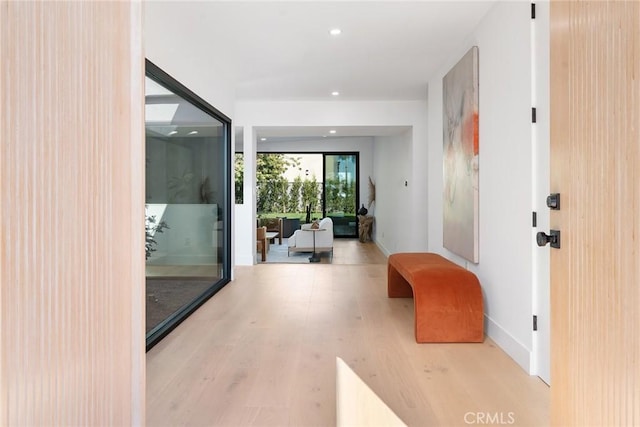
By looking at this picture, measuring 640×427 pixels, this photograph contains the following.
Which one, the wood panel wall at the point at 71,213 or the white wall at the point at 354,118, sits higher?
the white wall at the point at 354,118

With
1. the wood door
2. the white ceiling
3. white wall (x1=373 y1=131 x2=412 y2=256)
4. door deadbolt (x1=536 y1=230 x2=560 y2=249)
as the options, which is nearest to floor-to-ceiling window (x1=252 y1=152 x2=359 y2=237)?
white wall (x1=373 y1=131 x2=412 y2=256)

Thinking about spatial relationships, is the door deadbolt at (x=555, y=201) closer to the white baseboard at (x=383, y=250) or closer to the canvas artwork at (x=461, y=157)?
the canvas artwork at (x=461, y=157)

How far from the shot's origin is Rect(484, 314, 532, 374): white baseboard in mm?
2389

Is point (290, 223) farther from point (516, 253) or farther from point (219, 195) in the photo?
point (516, 253)

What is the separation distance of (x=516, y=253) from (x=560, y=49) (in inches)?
56.6

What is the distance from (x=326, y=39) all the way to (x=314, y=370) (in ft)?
9.05

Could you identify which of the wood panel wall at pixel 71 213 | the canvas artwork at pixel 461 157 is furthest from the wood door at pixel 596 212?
the canvas artwork at pixel 461 157

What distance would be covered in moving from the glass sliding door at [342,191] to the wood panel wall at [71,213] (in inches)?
356

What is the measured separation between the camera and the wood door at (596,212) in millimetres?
1061

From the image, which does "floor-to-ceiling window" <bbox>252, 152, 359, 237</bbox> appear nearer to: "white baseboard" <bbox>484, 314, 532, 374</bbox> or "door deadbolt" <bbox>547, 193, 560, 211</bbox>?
"white baseboard" <bbox>484, 314, 532, 374</bbox>

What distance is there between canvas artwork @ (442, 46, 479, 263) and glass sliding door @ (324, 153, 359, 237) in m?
6.46

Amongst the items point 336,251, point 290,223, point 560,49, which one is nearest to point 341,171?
point 290,223

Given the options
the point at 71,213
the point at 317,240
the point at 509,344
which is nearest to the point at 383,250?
the point at 317,240

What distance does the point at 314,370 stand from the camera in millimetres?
2379
